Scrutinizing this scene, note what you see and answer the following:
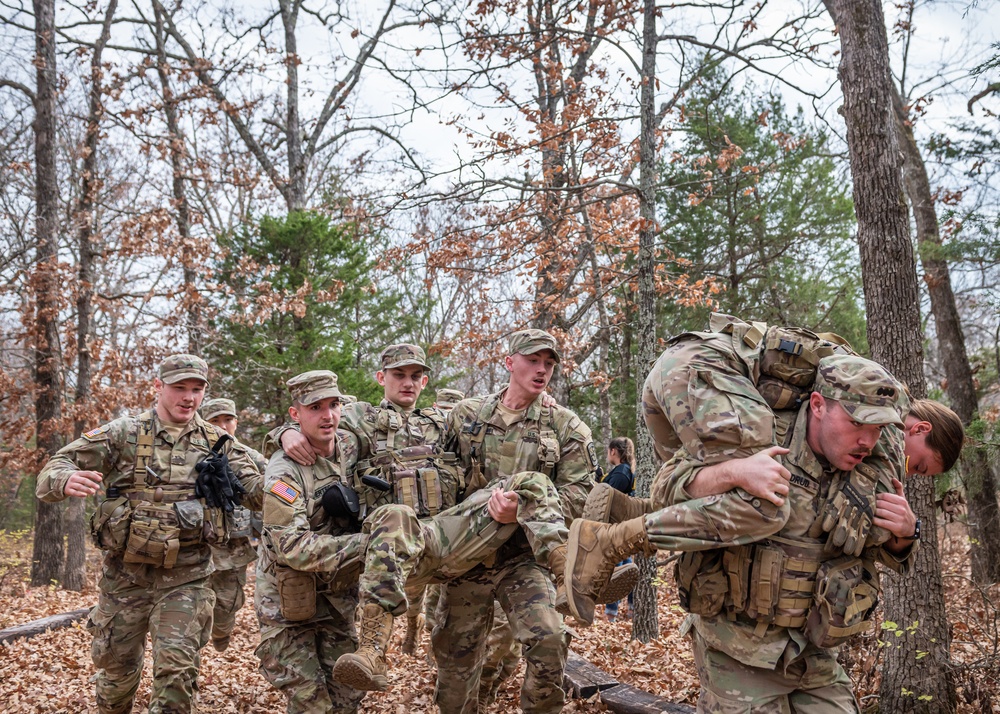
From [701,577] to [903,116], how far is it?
1250 centimetres

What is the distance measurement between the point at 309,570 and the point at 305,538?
21cm

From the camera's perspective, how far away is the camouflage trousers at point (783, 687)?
3.38 metres

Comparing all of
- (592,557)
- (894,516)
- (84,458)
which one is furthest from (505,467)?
(84,458)

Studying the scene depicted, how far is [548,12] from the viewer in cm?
1162

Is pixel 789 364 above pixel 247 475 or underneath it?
above

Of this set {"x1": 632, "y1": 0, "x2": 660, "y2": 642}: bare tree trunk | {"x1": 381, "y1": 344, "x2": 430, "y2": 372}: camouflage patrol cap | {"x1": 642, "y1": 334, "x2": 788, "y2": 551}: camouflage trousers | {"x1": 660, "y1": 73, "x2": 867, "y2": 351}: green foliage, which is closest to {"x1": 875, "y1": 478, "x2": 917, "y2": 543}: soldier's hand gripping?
{"x1": 642, "y1": 334, "x2": 788, "y2": 551}: camouflage trousers

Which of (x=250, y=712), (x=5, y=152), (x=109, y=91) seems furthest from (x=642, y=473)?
(x=5, y=152)

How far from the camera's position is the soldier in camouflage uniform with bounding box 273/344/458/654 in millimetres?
5598

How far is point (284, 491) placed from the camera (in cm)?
517

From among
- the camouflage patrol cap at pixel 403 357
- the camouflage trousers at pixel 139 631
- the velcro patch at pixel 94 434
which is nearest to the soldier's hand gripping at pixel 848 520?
the camouflage patrol cap at pixel 403 357

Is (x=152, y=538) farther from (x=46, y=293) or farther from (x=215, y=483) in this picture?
(x=46, y=293)

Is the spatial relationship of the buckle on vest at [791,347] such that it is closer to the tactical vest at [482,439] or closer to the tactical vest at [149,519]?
the tactical vest at [482,439]

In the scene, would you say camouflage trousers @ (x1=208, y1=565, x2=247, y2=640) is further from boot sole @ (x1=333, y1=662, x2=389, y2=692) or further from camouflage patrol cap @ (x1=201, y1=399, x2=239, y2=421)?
boot sole @ (x1=333, y1=662, x2=389, y2=692)

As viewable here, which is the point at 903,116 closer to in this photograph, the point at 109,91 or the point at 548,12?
the point at 548,12
